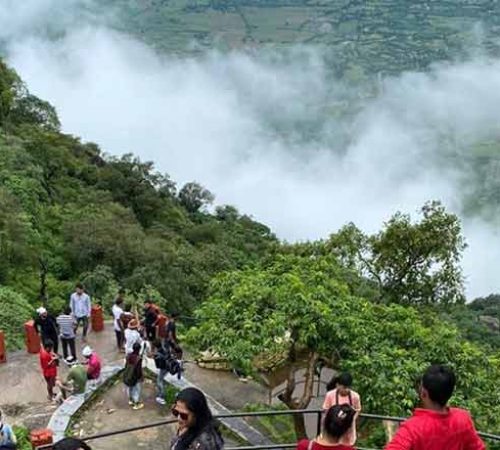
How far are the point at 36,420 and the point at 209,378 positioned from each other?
3.69 meters

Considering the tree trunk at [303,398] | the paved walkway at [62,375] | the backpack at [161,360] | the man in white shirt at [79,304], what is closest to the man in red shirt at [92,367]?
the paved walkway at [62,375]

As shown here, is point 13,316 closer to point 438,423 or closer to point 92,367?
point 92,367

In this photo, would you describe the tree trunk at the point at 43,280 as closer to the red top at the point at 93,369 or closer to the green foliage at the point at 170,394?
the red top at the point at 93,369

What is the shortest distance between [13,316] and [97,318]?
8.26 feet

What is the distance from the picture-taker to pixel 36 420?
1398 cm

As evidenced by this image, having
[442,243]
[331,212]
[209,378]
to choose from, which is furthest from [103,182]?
[331,212]

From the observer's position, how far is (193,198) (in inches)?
2447

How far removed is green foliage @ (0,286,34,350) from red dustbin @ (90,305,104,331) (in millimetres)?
1604

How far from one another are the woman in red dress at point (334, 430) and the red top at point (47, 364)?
8.78m

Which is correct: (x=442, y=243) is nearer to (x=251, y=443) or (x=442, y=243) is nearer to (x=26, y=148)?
(x=251, y=443)

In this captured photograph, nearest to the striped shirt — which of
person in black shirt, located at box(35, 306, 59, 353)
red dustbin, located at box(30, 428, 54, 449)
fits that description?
person in black shirt, located at box(35, 306, 59, 353)

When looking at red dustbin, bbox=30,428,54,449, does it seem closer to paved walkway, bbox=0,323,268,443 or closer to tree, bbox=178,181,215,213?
paved walkway, bbox=0,323,268,443

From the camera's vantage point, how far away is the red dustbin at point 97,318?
17.8 meters

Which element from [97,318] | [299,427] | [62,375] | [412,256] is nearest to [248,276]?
[299,427]
